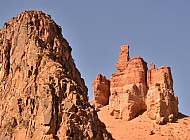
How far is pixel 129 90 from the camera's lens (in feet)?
290

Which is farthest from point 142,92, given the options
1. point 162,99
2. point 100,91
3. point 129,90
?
point 100,91

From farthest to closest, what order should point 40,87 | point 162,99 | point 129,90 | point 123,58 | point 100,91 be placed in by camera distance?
point 123,58, point 100,91, point 129,90, point 162,99, point 40,87

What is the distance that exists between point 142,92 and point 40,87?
5487cm

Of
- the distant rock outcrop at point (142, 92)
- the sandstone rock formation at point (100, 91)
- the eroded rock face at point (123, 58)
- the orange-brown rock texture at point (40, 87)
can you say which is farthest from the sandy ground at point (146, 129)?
the orange-brown rock texture at point (40, 87)

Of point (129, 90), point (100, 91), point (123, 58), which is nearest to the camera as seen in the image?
point (129, 90)

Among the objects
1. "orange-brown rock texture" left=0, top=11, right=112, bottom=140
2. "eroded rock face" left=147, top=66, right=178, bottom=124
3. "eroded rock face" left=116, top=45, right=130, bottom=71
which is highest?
"eroded rock face" left=116, top=45, right=130, bottom=71

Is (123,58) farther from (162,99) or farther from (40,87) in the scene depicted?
(40,87)

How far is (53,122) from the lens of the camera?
33.0m

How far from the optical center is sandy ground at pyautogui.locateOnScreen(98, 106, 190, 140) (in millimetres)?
78750

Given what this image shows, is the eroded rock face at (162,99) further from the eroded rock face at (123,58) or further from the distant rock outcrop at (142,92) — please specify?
the eroded rock face at (123,58)

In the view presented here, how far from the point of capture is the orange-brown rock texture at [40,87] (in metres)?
33.2

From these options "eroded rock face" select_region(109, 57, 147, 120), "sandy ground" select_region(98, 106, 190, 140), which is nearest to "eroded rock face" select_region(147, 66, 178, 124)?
"sandy ground" select_region(98, 106, 190, 140)

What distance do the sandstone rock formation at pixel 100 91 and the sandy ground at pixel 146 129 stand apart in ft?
27.3

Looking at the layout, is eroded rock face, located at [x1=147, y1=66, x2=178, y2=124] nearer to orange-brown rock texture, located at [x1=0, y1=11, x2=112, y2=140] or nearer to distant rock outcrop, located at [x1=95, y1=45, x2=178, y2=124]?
distant rock outcrop, located at [x1=95, y1=45, x2=178, y2=124]
